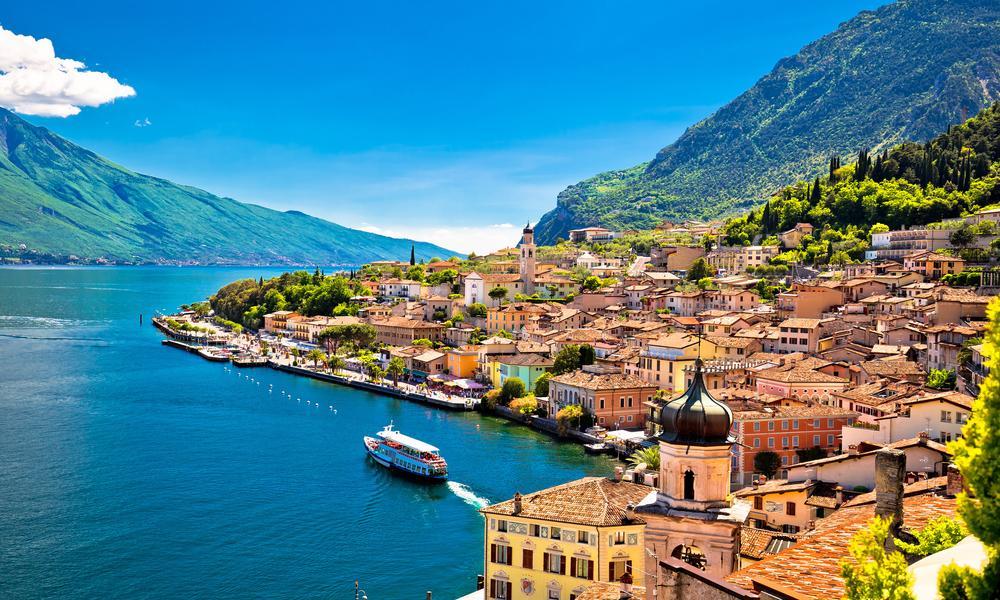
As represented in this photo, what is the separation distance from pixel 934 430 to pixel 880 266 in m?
52.8

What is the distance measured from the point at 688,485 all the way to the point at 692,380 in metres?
2.74

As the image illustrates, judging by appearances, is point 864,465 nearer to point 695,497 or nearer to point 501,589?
point 501,589

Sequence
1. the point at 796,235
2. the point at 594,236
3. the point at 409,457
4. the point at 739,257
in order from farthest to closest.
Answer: the point at 594,236 → the point at 739,257 → the point at 796,235 → the point at 409,457

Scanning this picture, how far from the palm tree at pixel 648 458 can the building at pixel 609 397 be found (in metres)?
9.07

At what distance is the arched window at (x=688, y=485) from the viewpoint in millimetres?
15320

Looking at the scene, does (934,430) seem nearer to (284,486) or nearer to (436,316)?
(284,486)

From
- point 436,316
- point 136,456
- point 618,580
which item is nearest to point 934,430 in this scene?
point 618,580

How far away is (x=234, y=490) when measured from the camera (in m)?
44.1

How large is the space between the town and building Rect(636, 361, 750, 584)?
0.03 metres

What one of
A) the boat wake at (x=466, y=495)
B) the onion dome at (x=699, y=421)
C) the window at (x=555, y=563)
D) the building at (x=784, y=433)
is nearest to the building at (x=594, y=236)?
the building at (x=784, y=433)

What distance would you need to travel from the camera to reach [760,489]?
1201 inches

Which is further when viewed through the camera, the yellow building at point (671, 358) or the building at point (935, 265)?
the building at point (935, 265)

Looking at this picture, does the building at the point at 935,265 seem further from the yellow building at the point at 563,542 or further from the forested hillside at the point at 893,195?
the yellow building at the point at 563,542

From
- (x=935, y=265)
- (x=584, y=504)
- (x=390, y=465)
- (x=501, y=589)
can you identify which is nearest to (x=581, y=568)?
(x=584, y=504)
